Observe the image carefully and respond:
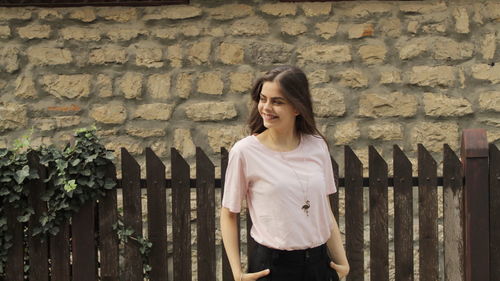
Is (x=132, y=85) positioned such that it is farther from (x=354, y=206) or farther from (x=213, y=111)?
(x=354, y=206)

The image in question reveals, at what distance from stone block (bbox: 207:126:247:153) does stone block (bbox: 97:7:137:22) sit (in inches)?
40.1

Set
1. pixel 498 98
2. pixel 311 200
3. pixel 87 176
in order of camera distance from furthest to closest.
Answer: pixel 498 98, pixel 87 176, pixel 311 200

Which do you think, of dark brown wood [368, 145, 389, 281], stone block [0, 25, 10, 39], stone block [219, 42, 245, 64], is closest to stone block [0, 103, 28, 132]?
stone block [0, 25, 10, 39]

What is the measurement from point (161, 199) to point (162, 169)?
158 millimetres

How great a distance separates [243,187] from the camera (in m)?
2.64

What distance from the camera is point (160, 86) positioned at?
5184mm

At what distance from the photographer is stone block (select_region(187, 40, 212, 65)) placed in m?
5.17

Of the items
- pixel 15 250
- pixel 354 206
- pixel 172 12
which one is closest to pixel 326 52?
pixel 172 12

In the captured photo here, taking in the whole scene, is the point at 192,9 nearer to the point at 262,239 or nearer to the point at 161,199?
the point at 161,199

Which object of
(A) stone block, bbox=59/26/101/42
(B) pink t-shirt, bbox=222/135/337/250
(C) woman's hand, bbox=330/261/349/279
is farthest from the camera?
(A) stone block, bbox=59/26/101/42

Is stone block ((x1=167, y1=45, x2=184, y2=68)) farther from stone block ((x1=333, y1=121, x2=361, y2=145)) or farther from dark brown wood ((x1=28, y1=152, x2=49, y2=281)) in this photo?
dark brown wood ((x1=28, y1=152, x2=49, y2=281))

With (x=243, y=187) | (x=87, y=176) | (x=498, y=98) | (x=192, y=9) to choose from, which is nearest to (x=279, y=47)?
→ (x=192, y=9)

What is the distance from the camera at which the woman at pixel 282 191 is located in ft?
8.42

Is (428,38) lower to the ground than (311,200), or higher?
higher
